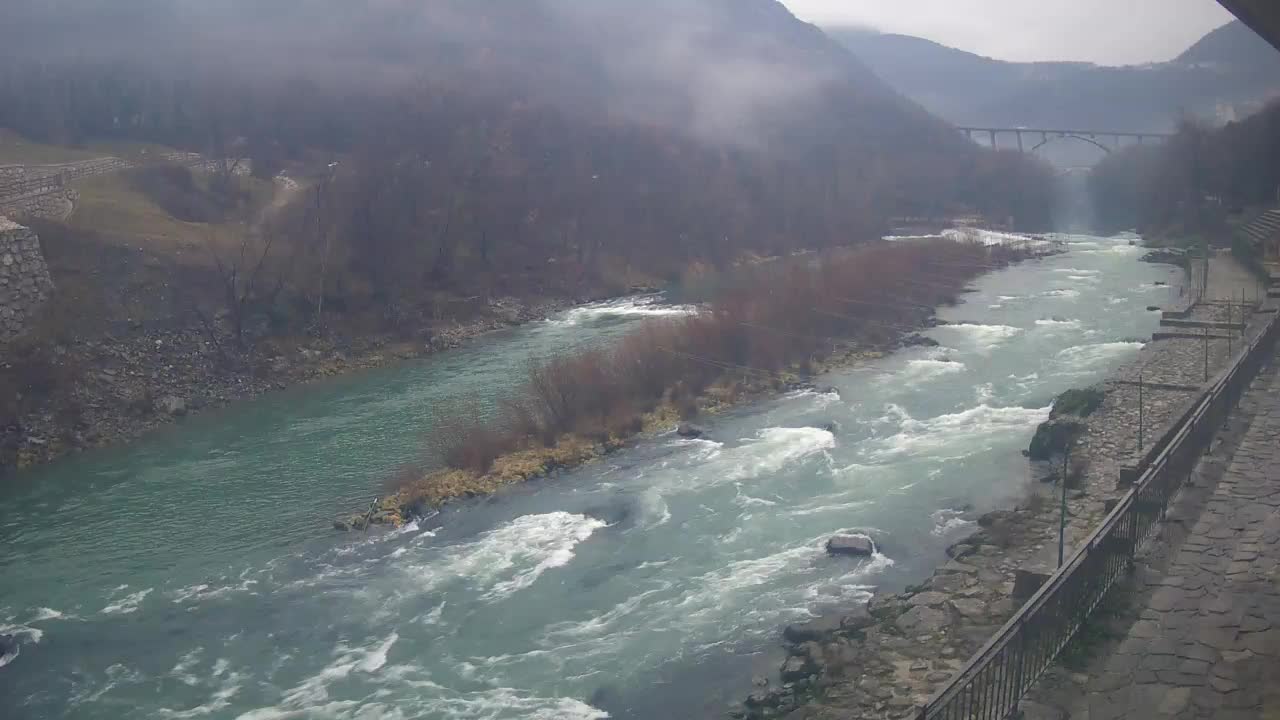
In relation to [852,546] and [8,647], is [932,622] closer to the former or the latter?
[852,546]

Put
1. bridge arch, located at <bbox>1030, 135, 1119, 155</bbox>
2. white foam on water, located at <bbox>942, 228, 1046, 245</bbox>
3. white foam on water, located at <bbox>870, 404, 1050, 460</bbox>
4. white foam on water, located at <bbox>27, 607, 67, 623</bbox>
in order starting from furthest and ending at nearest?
bridge arch, located at <bbox>1030, 135, 1119, 155</bbox> → white foam on water, located at <bbox>942, 228, 1046, 245</bbox> → white foam on water, located at <bbox>870, 404, 1050, 460</bbox> → white foam on water, located at <bbox>27, 607, 67, 623</bbox>

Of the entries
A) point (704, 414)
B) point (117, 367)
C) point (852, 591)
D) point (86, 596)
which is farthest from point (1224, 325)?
point (117, 367)

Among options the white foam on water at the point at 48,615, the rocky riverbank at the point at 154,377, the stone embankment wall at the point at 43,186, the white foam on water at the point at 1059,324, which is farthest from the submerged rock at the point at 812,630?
the stone embankment wall at the point at 43,186

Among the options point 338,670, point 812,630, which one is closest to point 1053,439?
point 812,630

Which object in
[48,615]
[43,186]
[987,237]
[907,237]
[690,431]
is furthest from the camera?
[987,237]

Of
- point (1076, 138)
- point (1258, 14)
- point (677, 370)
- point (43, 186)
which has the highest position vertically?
point (1076, 138)

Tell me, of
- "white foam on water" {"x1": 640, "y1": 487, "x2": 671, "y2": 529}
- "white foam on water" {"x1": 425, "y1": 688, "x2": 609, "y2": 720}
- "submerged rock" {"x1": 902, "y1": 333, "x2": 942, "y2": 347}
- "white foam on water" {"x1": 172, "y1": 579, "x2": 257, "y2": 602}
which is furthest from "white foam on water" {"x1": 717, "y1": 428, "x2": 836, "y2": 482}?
"submerged rock" {"x1": 902, "y1": 333, "x2": 942, "y2": 347}

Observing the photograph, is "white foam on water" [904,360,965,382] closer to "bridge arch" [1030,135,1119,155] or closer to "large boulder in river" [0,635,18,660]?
"large boulder in river" [0,635,18,660]
